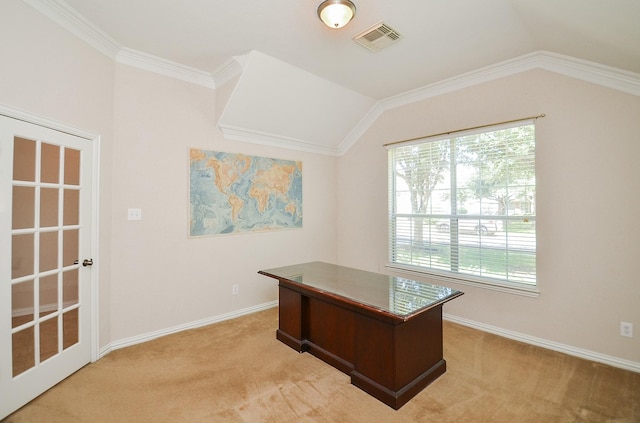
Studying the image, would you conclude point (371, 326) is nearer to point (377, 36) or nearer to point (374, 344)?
point (374, 344)

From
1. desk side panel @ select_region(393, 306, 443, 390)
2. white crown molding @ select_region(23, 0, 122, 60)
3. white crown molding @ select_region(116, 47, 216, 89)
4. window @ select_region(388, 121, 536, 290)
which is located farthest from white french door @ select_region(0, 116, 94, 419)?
A: window @ select_region(388, 121, 536, 290)

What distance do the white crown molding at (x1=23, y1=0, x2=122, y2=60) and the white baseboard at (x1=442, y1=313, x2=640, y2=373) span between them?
4.42 metres

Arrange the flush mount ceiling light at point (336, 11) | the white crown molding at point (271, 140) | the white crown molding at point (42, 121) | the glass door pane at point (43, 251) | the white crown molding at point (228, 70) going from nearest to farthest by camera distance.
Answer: the white crown molding at point (42, 121), the glass door pane at point (43, 251), the flush mount ceiling light at point (336, 11), the white crown molding at point (228, 70), the white crown molding at point (271, 140)

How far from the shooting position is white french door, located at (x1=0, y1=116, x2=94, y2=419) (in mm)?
1847

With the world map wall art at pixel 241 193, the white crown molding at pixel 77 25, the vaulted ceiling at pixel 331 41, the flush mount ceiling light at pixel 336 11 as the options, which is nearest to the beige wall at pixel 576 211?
the vaulted ceiling at pixel 331 41

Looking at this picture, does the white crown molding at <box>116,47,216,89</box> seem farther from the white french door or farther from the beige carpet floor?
the beige carpet floor

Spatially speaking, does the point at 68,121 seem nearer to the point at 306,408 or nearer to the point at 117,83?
the point at 117,83

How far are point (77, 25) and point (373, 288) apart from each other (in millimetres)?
3085

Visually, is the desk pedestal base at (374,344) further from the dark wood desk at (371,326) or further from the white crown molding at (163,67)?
the white crown molding at (163,67)

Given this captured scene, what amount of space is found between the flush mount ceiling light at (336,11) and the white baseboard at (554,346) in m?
3.26

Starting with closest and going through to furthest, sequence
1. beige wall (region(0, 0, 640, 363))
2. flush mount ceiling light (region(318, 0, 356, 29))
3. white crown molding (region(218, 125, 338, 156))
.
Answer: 1. flush mount ceiling light (region(318, 0, 356, 29))
2. beige wall (region(0, 0, 640, 363))
3. white crown molding (region(218, 125, 338, 156))

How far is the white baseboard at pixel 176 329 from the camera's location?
2.70m

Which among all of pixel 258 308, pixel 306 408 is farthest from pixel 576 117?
pixel 258 308

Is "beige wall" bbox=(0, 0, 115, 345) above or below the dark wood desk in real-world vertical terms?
above
